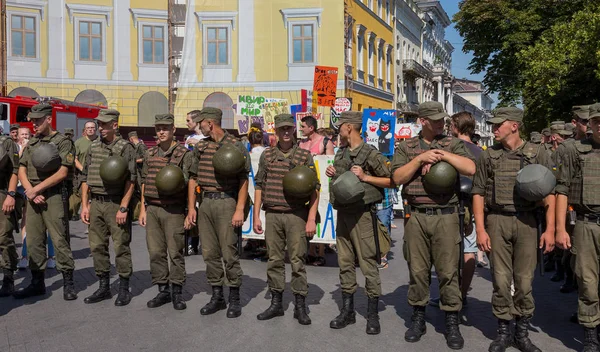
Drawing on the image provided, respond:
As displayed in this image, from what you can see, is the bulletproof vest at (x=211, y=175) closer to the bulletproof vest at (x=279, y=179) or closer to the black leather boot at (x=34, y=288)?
the bulletproof vest at (x=279, y=179)

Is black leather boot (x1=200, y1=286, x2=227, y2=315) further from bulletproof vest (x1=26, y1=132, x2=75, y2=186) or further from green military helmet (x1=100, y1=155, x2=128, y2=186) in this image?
bulletproof vest (x1=26, y1=132, x2=75, y2=186)

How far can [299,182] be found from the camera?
649cm

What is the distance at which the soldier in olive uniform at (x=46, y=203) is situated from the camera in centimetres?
751

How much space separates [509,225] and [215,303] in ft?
10.6

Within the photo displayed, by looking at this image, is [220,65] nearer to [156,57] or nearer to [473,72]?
[156,57]

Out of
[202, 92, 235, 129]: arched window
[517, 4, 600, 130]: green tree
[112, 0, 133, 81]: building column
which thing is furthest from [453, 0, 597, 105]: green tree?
[112, 0, 133, 81]: building column

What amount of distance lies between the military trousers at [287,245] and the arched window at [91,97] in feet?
87.8

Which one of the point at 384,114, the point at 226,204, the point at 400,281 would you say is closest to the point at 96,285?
the point at 226,204

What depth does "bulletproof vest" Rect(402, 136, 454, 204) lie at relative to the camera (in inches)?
233

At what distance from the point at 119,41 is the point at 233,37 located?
5685 mm

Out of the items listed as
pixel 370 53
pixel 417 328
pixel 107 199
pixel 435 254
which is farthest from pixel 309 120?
pixel 370 53

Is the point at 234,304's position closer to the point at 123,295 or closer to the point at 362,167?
the point at 123,295

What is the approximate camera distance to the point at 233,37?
1284 inches

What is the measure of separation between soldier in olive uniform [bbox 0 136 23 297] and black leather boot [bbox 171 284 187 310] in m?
2.12
